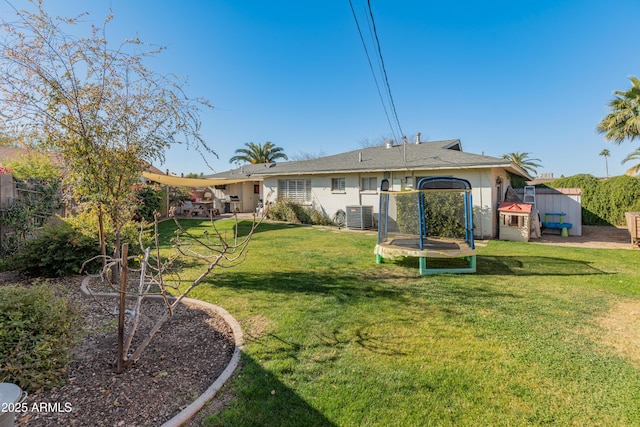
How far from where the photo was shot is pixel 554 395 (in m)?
2.48

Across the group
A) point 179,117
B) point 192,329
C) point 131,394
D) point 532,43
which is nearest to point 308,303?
point 192,329

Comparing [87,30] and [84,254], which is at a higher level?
[87,30]

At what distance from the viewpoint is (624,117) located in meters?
13.6

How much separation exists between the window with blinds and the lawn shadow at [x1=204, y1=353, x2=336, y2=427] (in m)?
13.6

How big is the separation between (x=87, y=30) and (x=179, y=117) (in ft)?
4.46

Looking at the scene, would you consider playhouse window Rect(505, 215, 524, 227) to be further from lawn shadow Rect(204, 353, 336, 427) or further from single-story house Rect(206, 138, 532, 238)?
lawn shadow Rect(204, 353, 336, 427)

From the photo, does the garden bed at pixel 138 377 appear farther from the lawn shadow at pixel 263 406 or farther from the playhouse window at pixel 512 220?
the playhouse window at pixel 512 220

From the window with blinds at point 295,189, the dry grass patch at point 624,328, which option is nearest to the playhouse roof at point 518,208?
the dry grass patch at point 624,328

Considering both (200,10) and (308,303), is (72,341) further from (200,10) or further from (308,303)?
(200,10)

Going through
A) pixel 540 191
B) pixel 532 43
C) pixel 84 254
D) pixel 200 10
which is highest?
pixel 532 43

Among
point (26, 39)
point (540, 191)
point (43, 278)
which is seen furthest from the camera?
point (540, 191)

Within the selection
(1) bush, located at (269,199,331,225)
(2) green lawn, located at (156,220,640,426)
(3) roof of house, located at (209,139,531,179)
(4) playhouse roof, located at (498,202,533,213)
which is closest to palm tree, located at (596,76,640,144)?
(3) roof of house, located at (209,139,531,179)

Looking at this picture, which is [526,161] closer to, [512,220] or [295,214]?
[512,220]

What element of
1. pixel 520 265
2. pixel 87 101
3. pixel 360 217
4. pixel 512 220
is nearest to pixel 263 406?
pixel 87 101
